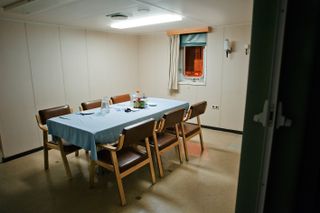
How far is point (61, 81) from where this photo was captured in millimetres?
3863

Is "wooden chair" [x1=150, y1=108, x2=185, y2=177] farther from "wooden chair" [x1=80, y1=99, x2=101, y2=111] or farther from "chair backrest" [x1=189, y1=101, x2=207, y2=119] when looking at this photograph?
"wooden chair" [x1=80, y1=99, x2=101, y2=111]

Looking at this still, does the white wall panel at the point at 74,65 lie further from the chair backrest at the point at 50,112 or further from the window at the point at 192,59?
the window at the point at 192,59

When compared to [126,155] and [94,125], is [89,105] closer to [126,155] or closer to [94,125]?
[94,125]

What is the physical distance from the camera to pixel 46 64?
3.61m

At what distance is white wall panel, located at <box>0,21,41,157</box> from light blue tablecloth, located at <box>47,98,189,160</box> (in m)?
1.08

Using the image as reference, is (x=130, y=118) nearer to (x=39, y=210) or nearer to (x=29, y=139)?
(x=39, y=210)

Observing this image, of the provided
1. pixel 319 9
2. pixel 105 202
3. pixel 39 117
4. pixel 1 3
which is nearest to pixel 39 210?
pixel 105 202

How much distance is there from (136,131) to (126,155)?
1.28ft

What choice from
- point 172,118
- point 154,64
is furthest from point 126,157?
point 154,64

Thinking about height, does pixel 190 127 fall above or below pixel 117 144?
below

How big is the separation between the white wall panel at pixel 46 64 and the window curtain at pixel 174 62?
2347 millimetres

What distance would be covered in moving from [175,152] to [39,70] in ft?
8.72

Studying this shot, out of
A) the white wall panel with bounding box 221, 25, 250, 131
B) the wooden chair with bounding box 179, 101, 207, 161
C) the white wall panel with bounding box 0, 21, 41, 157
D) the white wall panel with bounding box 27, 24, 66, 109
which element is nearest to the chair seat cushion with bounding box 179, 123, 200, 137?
the wooden chair with bounding box 179, 101, 207, 161

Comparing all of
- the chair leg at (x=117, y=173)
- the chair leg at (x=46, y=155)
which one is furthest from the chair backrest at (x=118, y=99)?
the chair leg at (x=117, y=173)
